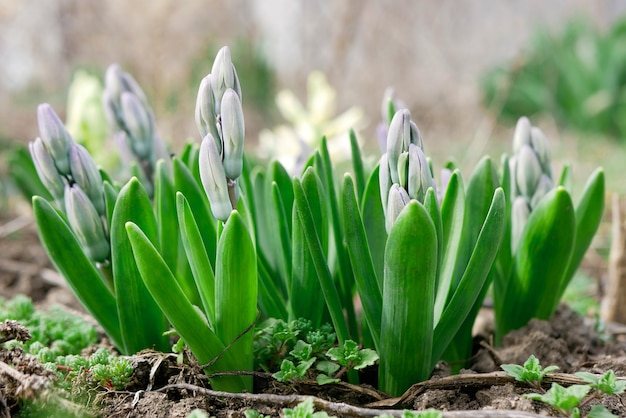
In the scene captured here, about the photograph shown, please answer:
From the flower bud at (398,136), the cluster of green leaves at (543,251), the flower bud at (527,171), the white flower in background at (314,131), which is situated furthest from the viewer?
the white flower in background at (314,131)

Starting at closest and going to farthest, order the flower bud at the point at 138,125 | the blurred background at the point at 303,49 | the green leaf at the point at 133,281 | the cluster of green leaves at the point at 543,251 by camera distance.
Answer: the green leaf at the point at 133,281, the cluster of green leaves at the point at 543,251, the flower bud at the point at 138,125, the blurred background at the point at 303,49

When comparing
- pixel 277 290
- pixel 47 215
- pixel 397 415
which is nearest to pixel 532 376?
pixel 397 415

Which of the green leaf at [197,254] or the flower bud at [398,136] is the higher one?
the flower bud at [398,136]

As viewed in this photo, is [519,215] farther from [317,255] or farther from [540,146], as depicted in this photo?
[317,255]

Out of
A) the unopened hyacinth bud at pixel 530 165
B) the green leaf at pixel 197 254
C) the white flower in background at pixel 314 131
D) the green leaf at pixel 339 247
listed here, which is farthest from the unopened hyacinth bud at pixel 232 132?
the white flower in background at pixel 314 131

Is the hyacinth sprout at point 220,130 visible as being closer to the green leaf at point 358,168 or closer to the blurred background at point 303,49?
the green leaf at point 358,168

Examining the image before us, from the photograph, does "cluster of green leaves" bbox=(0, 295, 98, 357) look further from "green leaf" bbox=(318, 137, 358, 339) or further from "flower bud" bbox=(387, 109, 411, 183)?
"flower bud" bbox=(387, 109, 411, 183)

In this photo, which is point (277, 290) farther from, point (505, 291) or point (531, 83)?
point (531, 83)

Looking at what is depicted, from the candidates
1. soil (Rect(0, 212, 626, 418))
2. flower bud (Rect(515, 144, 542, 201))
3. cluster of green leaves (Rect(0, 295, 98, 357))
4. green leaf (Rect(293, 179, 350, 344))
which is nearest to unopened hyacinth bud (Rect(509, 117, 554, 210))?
flower bud (Rect(515, 144, 542, 201))
